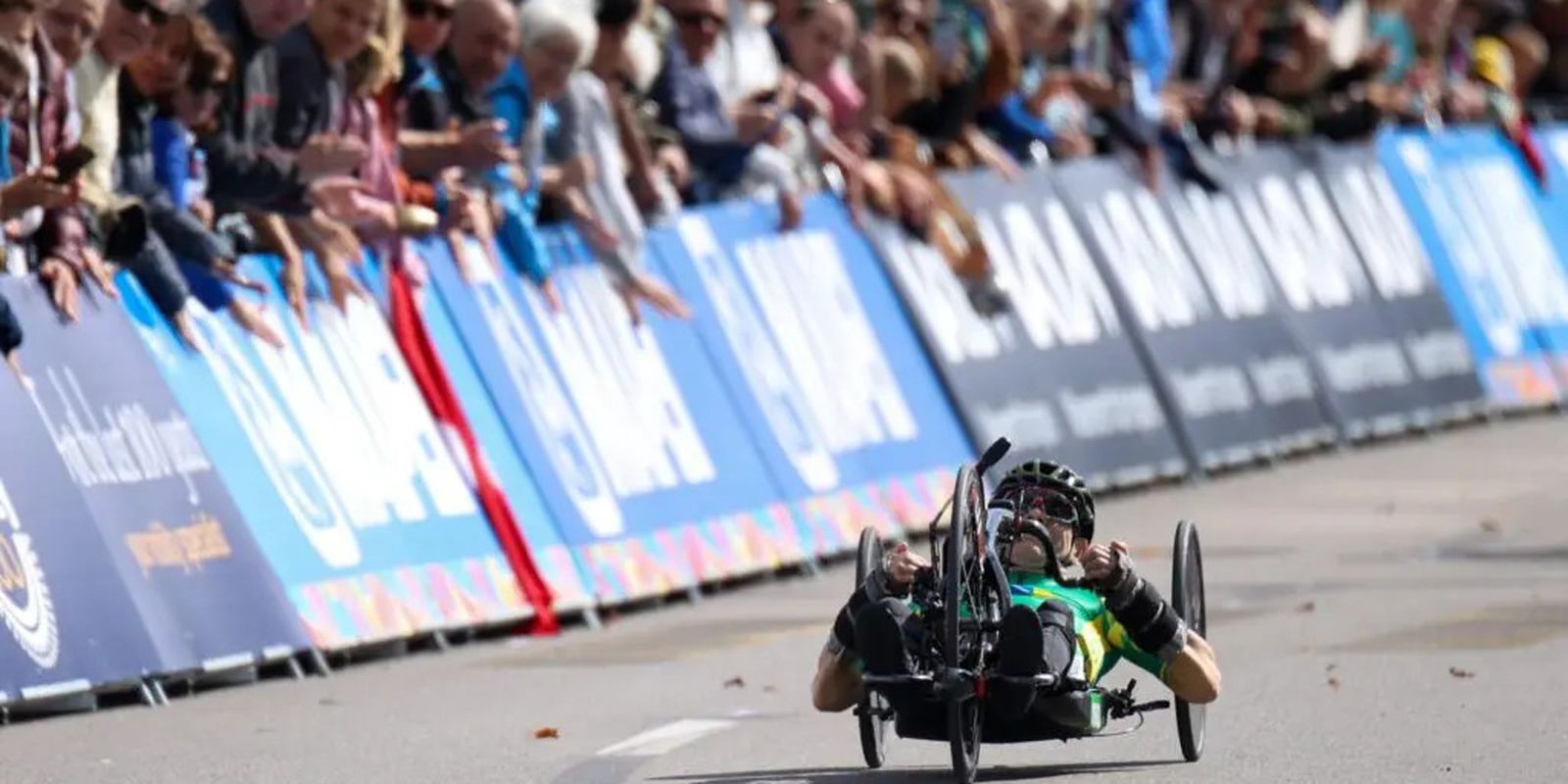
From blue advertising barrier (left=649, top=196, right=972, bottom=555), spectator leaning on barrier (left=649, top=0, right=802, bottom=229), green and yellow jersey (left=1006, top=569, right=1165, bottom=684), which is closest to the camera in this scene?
green and yellow jersey (left=1006, top=569, right=1165, bottom=684)

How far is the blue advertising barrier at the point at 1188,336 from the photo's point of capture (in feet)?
75.8

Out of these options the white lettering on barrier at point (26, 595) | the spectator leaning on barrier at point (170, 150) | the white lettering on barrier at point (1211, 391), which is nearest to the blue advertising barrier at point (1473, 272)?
the white lettering on barrier at point (1211, 391)

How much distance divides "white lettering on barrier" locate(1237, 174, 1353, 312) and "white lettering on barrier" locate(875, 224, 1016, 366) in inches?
159

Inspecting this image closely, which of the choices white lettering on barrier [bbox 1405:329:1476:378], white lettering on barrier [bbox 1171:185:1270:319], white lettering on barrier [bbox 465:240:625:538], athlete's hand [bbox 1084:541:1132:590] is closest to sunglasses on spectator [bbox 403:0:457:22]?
white lettering on barrier [bbox 465:240:625:538]

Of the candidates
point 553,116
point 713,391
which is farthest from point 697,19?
point 713,391

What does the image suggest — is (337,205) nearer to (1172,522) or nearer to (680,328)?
(680,328)

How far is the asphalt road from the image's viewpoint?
10.8 metres

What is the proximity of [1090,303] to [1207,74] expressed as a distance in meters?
3.55

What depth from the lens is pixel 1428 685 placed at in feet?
41.9

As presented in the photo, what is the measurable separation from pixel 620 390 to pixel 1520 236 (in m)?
12.9

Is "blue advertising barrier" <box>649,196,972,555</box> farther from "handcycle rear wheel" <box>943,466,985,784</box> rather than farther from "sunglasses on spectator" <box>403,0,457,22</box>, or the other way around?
"handcycle rear wheel" <box>943,466,985,784</box>

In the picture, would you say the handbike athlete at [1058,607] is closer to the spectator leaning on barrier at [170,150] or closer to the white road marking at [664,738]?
the white road marking at [664,738]

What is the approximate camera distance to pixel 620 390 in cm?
1738

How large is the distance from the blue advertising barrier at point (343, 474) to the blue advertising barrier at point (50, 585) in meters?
1.10
